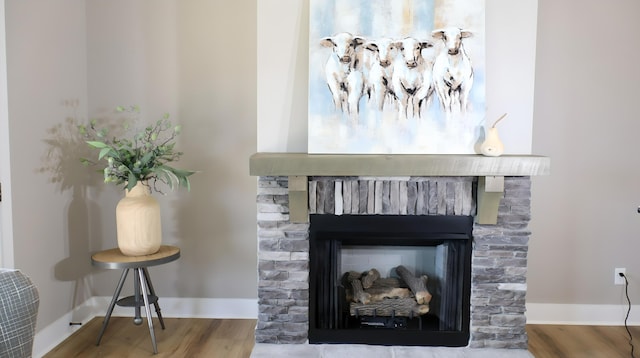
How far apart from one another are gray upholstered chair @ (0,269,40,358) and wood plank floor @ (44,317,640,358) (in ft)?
5.08

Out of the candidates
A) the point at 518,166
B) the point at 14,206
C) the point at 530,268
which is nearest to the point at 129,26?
the point at 14,206

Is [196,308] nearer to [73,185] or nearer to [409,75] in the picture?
[73,185]

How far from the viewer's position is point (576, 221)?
3.26 m

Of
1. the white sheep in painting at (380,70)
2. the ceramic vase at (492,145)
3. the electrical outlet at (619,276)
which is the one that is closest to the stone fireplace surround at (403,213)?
the ceramic vase at (492,145)

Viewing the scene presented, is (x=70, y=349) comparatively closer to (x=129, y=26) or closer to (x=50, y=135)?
(x=50, y=135)

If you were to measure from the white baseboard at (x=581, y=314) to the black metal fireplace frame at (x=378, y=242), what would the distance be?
2.81ft

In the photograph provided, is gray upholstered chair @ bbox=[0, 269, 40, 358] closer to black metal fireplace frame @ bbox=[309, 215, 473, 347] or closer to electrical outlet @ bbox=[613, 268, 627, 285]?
black metal fireplace frame @ bbox=[309, 215, 473, 347]

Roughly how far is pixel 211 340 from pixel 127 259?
707 millimetres

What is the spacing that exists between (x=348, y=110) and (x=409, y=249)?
2.94 feet

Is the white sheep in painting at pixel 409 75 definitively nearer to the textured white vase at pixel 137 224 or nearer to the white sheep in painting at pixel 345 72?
the white sheep in painting at pixel 345 72

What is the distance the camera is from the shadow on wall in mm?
2943

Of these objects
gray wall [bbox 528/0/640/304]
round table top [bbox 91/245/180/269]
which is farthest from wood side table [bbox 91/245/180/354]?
gray wall [bbox 528/0/640/304]

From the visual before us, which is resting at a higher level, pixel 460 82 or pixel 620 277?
pixel 460 82

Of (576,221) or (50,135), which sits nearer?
(50,135)
